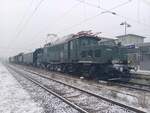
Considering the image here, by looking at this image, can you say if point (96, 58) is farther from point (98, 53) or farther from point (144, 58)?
point (144, 58)

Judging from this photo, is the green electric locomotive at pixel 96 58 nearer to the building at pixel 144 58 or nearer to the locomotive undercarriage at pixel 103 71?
the locomotive undercarriage at pixel 103 71

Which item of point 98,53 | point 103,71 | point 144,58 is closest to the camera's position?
point 98,53

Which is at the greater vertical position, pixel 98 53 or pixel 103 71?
pixel 98 53

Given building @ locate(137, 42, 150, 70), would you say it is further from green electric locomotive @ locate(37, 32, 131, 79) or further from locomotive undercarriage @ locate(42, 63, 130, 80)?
locomotive undercarriage @ locate(42, 63, 130, 80)

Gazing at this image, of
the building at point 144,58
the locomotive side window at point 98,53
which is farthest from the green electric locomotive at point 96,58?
the building at point 144,58

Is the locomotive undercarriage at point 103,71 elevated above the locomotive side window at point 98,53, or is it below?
below

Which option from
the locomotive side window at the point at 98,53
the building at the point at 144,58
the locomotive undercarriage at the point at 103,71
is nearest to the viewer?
the locomotive undercarriage at the point at 103,71

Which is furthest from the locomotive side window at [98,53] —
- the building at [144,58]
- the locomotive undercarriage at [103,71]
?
the building at [144,58]

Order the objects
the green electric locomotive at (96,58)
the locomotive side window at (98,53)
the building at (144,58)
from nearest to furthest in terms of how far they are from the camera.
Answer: the green electric locomotive at (96,58) → the locomotive side window at (98,53) → the building at (144,58)

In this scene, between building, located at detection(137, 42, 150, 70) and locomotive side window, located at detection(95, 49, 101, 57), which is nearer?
locomotive side window, located at detection(95, 49, 101, 57)

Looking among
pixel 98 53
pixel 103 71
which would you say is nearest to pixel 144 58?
pixel 103 71

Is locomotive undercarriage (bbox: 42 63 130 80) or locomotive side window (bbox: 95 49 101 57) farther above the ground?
locomotive side window (bbox: 95 49 101 57)

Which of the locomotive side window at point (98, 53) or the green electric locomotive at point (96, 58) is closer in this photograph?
the green electric locomotive at point (96, 58)

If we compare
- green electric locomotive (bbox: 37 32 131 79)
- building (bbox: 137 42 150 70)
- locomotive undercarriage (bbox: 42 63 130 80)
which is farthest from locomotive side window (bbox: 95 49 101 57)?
building (bbox: 137 42 150 70)
